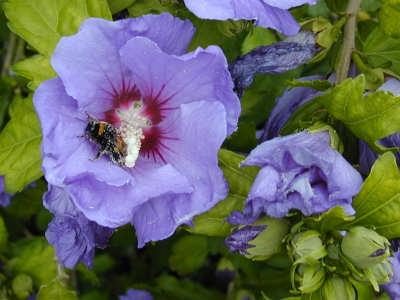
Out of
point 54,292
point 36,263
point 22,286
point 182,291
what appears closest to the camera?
point 54,292

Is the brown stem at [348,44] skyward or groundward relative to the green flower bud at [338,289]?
skyward

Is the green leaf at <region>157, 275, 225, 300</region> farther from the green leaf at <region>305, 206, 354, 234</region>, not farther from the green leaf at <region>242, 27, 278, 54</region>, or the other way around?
the green leaf at <region>305, 206, 354, 234</region>

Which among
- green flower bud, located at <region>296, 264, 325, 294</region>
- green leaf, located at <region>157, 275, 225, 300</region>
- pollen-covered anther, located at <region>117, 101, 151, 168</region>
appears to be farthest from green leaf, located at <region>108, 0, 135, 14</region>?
green leaf, located at <region>157, 275, 225, 300</region>

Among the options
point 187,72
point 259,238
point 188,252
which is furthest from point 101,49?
point 188,252

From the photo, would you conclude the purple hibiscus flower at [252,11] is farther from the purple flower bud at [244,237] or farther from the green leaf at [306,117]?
the purple flower bud at [244,237]

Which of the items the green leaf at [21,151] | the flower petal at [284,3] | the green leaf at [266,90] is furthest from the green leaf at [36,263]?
the flower petal at [284,3]

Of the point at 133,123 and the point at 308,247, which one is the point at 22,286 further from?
the point at 308,247

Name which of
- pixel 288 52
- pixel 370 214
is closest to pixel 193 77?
pixel 288 52
